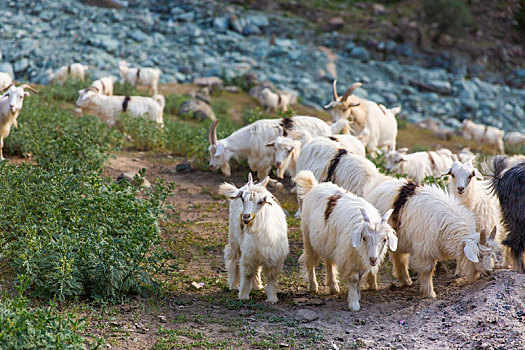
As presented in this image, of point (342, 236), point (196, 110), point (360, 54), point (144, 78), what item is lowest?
point (360, 54)

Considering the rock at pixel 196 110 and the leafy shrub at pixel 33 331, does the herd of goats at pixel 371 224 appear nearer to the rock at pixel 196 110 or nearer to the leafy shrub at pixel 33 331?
the leafy shrub at pixel 33 331

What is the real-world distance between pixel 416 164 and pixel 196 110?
8.19 m

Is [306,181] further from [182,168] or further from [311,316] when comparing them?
[182,168]

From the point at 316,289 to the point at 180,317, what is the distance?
169cm

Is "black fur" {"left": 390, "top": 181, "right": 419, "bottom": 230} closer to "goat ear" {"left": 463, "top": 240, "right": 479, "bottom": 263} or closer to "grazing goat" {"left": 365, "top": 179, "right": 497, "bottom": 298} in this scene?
"grazing goat" {"left": 365, "top": 179, "right": 497, "bottom": 298}

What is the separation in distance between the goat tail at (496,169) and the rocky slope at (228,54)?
1565cm

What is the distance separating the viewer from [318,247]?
246 inches

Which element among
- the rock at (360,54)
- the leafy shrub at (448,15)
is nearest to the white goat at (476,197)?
the rock at (360,54)

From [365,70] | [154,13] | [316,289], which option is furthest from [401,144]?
[154,13]

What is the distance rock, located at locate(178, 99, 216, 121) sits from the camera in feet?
52.7

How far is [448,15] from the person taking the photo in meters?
30.1

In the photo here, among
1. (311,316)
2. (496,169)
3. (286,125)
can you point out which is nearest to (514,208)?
(496,169)

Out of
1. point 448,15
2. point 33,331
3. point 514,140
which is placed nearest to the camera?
point 33,331

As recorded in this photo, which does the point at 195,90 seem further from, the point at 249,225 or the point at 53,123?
the point at 249,225
